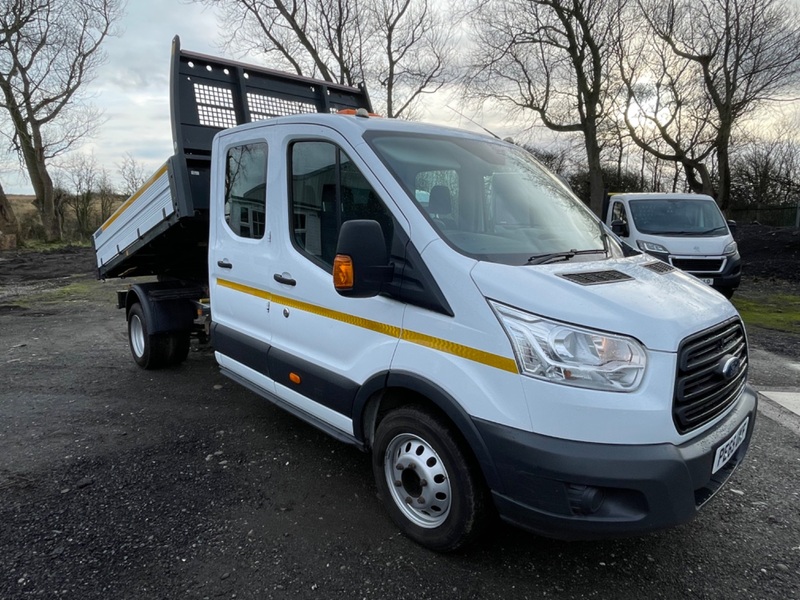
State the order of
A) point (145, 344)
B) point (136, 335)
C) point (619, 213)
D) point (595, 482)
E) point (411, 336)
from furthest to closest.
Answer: point (619, 213) → point (136, 335) → point (145, 344) → point (411, 336) → point (595, 482)

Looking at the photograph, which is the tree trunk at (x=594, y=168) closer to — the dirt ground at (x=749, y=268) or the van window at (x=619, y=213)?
the dirt ground at (x=749, y=268)

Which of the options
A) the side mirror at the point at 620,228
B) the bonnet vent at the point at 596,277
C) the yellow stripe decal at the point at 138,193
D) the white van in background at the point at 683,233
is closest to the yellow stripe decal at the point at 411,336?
the bonnet vent at the point at 596,277

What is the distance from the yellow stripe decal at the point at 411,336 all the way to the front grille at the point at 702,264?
830cm

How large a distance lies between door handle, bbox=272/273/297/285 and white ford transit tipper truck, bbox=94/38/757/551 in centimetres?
2

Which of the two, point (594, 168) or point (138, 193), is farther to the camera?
point (594, 168)

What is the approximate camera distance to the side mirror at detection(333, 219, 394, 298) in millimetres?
2467

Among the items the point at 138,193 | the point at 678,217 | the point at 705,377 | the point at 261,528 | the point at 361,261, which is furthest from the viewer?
the point at 678,217

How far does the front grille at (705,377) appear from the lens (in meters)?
2.23

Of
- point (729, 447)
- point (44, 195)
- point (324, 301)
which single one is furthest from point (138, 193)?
point (44, 195)

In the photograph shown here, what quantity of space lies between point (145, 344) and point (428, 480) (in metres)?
4.27

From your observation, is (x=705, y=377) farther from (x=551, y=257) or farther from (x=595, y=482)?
(x=551, y=257)

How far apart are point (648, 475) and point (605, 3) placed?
22.0m

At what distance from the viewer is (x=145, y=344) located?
5773 mm

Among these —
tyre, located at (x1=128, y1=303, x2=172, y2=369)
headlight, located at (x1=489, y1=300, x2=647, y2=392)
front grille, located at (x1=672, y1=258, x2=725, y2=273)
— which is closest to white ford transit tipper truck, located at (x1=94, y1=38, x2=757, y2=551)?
headlight, located at (x1=489, y1=300, x2=647, y2=392)
